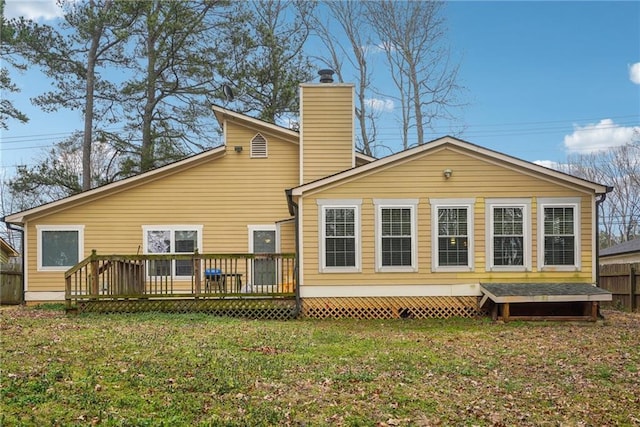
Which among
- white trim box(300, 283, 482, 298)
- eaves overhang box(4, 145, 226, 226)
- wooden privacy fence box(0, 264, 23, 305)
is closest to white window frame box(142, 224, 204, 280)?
eaves overhang box(4, 145, 226, 226)

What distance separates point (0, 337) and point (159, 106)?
1625 cm

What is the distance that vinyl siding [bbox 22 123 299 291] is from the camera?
15.4 meters

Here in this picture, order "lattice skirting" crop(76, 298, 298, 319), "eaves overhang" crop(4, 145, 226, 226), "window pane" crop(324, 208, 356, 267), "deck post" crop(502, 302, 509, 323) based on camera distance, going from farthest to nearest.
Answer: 1. "eaves overhang" crop(4, 145, 226, 226)
2. "window pane" crop(324, 208, 356, 267)
3. "lattice skirting" crop(76, 298, 298, 319)
4. "deck post" crop(502, 302, 509, 323)

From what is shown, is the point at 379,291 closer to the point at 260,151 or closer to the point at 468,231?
the point at 468,231

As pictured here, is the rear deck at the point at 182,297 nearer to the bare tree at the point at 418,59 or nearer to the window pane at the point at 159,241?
the window pane at the point at 159,241

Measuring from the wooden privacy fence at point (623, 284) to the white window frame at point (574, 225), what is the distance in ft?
11.8

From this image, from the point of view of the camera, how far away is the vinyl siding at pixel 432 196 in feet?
41.1

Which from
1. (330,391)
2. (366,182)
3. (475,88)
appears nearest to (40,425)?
(330,391)

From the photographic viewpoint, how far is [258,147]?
52.6 ft

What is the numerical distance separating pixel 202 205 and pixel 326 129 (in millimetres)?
4059

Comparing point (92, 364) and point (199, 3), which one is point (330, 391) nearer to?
point (92, 364)

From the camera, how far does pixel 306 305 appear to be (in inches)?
496

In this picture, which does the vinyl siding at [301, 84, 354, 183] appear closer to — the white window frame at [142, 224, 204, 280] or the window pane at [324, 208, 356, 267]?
the window pane at [324, 208, 356, 267]

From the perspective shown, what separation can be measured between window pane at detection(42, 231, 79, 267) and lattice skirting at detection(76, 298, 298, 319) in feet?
10.8
